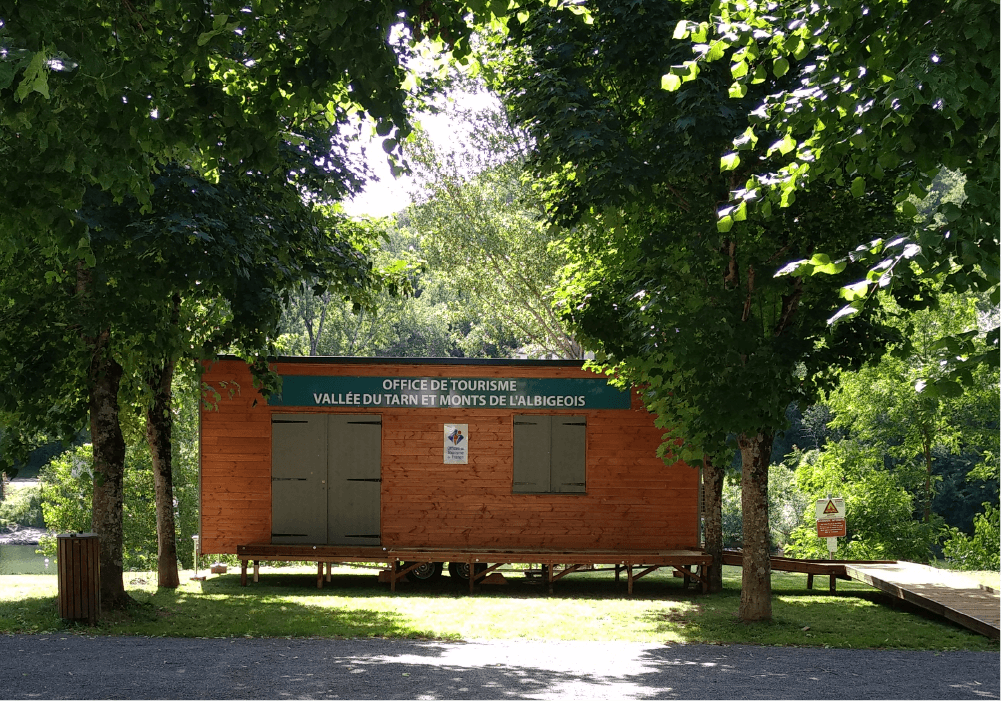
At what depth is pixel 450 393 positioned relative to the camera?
15.6 m

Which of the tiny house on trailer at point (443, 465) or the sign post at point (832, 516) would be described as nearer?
the tiny house on trailer at point (443, 465)

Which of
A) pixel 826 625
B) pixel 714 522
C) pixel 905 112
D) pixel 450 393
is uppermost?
pixel 905 112

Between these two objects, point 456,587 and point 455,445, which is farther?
point 455,445

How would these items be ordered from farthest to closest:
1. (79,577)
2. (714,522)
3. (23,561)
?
(23,561) → (714,522) → (79,577)

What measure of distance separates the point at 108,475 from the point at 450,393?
5.63 metres

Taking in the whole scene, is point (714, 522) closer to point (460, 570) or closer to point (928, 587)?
point (928, 587)

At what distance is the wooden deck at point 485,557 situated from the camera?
46.8 feet

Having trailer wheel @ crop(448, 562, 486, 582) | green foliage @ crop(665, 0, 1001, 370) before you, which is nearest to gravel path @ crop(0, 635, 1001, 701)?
green foliage @ crop(665, 0, 1001, 370)

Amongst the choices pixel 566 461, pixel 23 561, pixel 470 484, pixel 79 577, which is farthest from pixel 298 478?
pixel 23 561

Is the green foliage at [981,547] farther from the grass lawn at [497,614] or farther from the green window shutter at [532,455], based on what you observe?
the green window shutter at [532,455]

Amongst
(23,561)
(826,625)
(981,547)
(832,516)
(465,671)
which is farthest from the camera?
(23,561)

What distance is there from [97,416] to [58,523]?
1752 centimetres

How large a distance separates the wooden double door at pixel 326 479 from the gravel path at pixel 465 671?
19.0 feet

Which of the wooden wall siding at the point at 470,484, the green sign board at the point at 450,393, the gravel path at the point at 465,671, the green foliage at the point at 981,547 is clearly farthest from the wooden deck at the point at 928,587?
the green foliage at the point at 981,547
